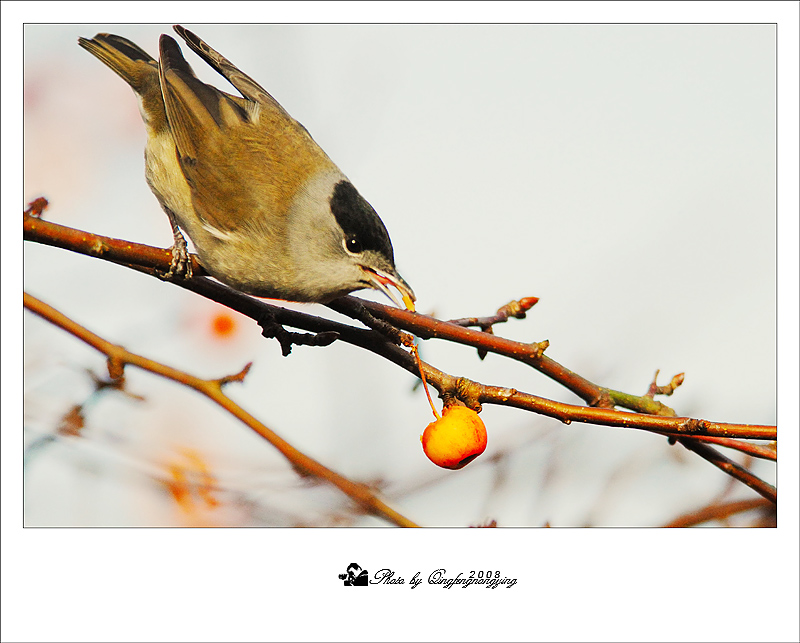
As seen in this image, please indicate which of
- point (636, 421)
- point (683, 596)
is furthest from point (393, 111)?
point (683, 596)

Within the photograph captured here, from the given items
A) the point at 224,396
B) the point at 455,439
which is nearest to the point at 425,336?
the point at 455,439

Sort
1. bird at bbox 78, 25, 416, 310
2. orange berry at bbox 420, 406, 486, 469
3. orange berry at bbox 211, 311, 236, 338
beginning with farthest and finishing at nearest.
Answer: orange berry at bbox 211, 311, 236, 338 < bird at bbox 78, 25, 416, 310 < orange berry at bbox 420, 406, 486, 469

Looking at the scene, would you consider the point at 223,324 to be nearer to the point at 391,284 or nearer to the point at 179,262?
the point at 179,262

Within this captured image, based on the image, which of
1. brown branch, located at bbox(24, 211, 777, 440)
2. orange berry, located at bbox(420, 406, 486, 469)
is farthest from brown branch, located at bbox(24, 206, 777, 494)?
orange berry, located at bbox(420, 406, 486, 469)

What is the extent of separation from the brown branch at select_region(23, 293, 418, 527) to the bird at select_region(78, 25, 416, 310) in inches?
10.1

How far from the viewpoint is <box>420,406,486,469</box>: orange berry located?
1.23 m

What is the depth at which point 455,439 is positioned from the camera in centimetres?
123

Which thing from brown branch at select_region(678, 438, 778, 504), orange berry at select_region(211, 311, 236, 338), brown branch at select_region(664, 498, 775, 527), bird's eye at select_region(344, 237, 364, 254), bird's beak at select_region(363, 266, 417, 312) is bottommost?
brown branch at select_region(664, 498, 775, 527)

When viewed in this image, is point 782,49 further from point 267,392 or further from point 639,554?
point 267,392

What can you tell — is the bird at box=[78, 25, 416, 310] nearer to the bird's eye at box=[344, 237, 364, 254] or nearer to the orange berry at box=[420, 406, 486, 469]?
the bird's eye at box=[344, 237, 364, 254]

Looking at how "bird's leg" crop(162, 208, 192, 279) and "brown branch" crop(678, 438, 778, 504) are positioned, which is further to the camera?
"brown branch" crop(678, 438, 778, 504)

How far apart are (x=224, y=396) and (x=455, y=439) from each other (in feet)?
1.83

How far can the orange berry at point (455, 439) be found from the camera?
1233 mm

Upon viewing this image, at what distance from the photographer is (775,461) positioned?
1.64 m
